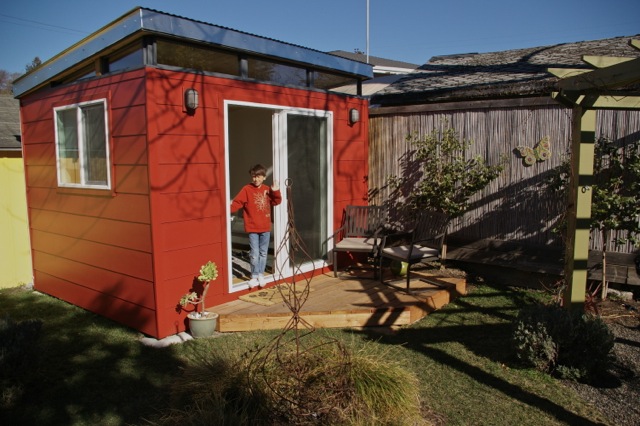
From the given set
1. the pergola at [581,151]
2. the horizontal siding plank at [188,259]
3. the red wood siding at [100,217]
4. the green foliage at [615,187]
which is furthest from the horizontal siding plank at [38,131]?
the green foliage at [615,187]

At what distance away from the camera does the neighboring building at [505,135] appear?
5.96m

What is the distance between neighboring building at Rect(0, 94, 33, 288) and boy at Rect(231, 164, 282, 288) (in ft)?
12.0

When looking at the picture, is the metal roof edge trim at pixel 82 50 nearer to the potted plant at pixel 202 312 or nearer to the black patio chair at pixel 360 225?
the potted plant at pixel 202 312

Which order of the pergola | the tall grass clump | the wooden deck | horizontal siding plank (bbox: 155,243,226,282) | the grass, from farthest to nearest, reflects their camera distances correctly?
the wooden deck, horizontal siding plank (bbox: 155,243,226,282), the pergola, the grass, the tall grass clump

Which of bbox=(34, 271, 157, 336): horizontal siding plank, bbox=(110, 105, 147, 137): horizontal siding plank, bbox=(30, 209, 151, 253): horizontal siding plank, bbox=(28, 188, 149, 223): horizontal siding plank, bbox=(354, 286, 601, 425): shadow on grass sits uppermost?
bbox=(110, 105, 147, 137): horizontal siding plank

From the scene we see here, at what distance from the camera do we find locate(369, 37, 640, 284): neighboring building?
5.96 m

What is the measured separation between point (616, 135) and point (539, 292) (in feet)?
6.55

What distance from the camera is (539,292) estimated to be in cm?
605

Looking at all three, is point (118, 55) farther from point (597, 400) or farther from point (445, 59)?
point (445, 59)

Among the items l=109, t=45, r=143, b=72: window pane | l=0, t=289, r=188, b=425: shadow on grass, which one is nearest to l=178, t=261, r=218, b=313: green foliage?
l=0, t=289, r=188, b=425: shadow on grass

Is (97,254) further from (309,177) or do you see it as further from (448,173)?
(448,173)

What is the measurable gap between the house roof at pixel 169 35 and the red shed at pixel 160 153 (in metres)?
0.01

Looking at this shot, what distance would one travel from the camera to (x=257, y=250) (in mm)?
5879

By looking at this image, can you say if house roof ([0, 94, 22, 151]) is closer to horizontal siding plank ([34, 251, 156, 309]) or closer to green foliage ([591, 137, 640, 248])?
horizontal siding plank ([34, 251, 156, 309])
